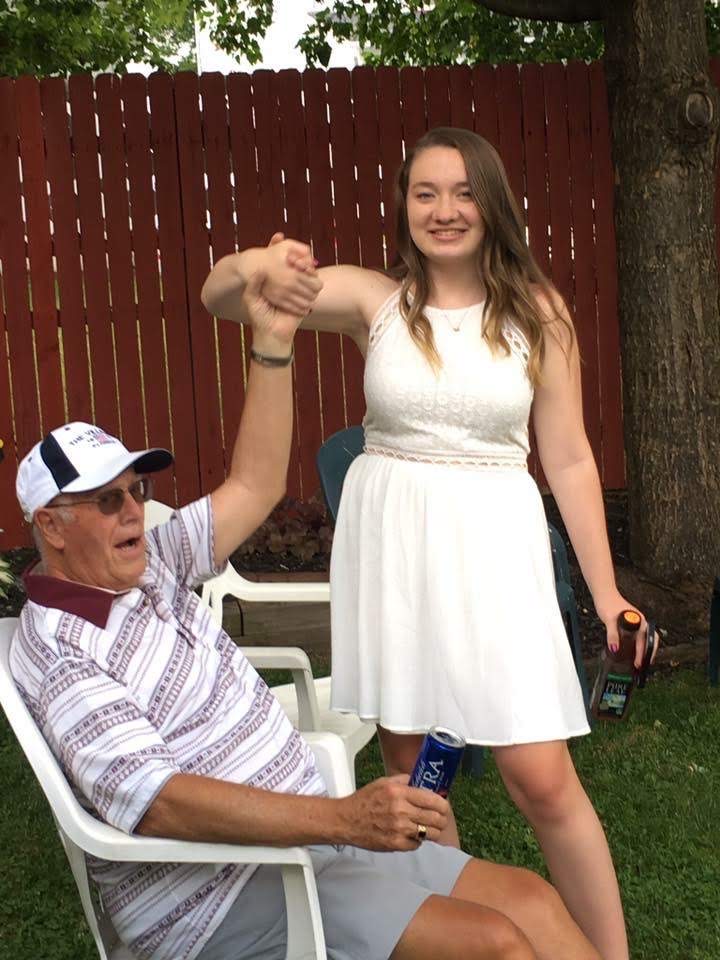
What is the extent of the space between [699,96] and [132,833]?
459cm

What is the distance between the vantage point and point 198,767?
7.09 ft

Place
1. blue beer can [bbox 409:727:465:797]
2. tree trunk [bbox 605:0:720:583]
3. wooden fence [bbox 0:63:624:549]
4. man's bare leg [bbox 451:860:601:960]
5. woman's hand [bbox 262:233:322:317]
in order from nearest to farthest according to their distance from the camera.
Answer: blue beer can [bbox 409:727:465:797] → man's bare leg [bbox 451:860:601:960] → woman's hand [bbox 262:233:322:317] → tree trunk [bbox 605:0:720:583] → wooden fence [bbox 0:63:624:549]

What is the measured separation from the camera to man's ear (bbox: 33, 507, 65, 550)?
2234 mm

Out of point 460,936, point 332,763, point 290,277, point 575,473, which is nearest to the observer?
point 460,936

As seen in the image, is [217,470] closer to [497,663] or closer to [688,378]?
[688,378]

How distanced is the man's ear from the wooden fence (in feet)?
16.0

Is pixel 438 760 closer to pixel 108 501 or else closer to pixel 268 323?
pixel 108 501

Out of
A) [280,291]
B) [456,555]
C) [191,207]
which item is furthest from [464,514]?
[191,207]

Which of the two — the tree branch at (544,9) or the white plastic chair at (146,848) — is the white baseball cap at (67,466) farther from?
the tree branch at (544,9)

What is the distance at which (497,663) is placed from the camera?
2.68 m

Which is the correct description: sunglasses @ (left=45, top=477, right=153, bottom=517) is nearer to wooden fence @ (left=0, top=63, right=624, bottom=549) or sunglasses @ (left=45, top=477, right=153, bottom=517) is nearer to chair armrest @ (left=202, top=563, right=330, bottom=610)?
chair armrest @ (left=202, top=563, right=330, bottom=610)

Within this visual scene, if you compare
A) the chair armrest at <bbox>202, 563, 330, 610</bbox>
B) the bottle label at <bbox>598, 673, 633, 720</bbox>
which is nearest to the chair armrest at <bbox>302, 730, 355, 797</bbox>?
the bottle label at <bbox>598, 673, 633, 720</bbox>

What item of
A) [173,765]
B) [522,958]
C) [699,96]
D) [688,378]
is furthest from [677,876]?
[699,96]

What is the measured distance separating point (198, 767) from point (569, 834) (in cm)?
92
